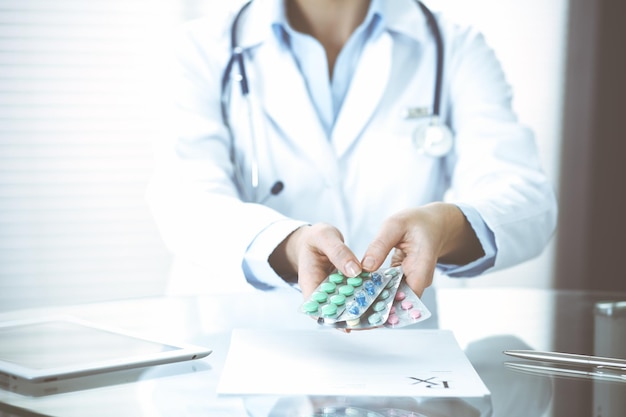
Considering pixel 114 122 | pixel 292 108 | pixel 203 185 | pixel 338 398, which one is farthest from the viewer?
pixel 114 122

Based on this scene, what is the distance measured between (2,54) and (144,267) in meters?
0.67

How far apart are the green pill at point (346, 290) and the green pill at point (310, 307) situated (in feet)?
0.09

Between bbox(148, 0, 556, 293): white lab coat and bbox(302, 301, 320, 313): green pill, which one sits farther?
bbox(148, 0, 556, 293): white lab coat

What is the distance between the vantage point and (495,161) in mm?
1131

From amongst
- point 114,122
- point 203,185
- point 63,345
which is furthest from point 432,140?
point 114,122

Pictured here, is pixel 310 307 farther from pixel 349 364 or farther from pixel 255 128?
pixel 255 128

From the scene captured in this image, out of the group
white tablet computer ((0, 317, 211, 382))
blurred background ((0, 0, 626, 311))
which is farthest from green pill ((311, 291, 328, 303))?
blurred background ((0, 0, 626, 311))

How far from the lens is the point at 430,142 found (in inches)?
46.3

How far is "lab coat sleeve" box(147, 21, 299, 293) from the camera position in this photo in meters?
0.97

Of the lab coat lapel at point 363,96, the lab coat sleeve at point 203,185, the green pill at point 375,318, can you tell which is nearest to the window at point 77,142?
the lab coat sleeve at point 203,185

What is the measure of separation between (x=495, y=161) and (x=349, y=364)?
607 mm

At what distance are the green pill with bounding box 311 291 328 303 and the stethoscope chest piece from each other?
22.6 inches

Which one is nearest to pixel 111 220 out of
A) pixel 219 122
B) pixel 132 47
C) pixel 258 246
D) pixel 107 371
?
pixel 132 47

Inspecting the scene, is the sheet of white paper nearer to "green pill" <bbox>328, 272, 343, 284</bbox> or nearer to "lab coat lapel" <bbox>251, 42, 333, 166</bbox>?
"green pill" <bbox>328, 272, 343, 284</bbox>
